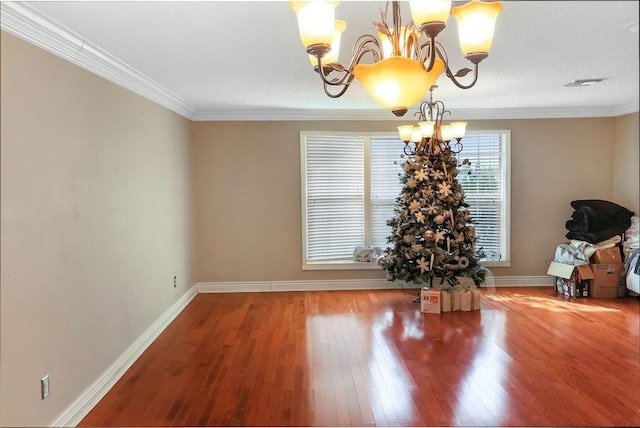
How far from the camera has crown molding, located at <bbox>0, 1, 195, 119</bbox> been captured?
1.92m

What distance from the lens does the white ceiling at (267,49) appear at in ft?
6.37

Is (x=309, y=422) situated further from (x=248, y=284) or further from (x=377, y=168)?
(x=377, y=168)

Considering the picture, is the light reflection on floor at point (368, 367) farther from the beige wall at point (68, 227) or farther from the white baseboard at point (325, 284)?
the beige wall at point (68, 227)

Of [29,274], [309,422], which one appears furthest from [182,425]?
[29,274]

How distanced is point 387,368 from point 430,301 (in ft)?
4.91

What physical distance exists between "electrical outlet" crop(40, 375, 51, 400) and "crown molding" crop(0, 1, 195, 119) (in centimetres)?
164

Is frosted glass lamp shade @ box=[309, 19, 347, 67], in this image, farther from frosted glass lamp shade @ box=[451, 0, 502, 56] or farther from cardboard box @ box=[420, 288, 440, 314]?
cardboard box @ box=[420, 288, 440, 314]

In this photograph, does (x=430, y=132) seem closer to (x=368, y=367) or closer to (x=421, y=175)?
(x=421, y=175)

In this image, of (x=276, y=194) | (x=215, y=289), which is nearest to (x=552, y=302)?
(x=276, y=194)

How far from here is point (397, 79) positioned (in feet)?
4.41

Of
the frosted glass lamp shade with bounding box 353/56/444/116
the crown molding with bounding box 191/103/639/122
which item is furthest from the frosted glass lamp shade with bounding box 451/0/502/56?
the crown molding with bounding box 191/103/639/122

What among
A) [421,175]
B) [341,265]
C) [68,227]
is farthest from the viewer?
[341,265]

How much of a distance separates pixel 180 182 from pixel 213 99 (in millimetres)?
1013

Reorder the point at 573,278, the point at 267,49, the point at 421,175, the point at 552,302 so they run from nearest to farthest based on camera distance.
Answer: the point at 267,49, the point at 421,175, the point at 552,302, the point at 573,278
